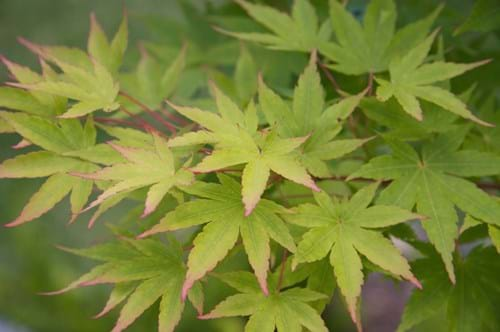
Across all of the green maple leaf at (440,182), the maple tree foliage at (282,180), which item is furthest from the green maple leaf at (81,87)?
the green maple leaf at (440,182)

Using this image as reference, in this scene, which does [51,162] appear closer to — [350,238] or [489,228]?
[350,238]

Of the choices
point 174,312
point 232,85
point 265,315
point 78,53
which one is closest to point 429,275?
point 265,315

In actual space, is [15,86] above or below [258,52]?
above

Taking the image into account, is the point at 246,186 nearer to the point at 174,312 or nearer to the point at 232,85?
the point at 174,312

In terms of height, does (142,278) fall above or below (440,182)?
below

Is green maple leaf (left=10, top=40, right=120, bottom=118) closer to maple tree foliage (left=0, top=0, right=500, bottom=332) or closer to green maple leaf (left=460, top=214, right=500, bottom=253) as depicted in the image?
maple tree foliage (left=0, top=0, right=500, bottom=332)

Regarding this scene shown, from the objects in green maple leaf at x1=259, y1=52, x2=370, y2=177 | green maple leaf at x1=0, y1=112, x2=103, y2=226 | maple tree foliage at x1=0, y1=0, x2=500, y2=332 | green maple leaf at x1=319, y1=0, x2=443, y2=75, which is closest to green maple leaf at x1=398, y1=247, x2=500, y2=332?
maple tree foliage at x1=0, y1=0, x2=500, y2=332

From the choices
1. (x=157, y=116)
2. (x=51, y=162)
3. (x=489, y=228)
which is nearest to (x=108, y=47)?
(x=157, y=116)
